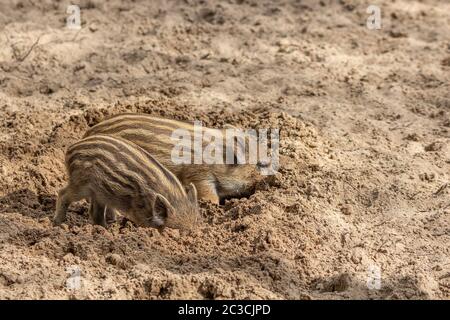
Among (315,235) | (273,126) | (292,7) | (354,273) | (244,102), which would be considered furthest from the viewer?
(292,7)

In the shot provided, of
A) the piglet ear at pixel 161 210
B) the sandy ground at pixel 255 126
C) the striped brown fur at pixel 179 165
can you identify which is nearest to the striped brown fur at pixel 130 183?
the piglet ear at pixel 161 210

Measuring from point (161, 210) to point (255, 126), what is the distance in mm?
1578

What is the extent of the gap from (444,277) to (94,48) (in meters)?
4.09

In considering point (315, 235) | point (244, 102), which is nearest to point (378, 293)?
point (315, 235)

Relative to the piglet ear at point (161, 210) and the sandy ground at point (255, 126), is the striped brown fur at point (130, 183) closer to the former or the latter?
the piglet ear at point (161, 210)

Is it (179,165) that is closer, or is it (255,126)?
(179,165)

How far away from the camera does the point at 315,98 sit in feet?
23.6

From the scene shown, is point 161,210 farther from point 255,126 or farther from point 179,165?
point 255,126

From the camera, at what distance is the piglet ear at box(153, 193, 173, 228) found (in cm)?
527

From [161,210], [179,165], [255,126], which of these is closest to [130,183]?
[161,210]

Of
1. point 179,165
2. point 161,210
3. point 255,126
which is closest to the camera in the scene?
point 161,210

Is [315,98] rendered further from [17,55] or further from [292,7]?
[17,55]

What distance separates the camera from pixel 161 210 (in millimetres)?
5309

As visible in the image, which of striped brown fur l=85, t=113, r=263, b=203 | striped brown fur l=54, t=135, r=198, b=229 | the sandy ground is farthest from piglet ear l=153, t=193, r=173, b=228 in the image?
striped brown fur l=85, t=113, r=263, b=203
